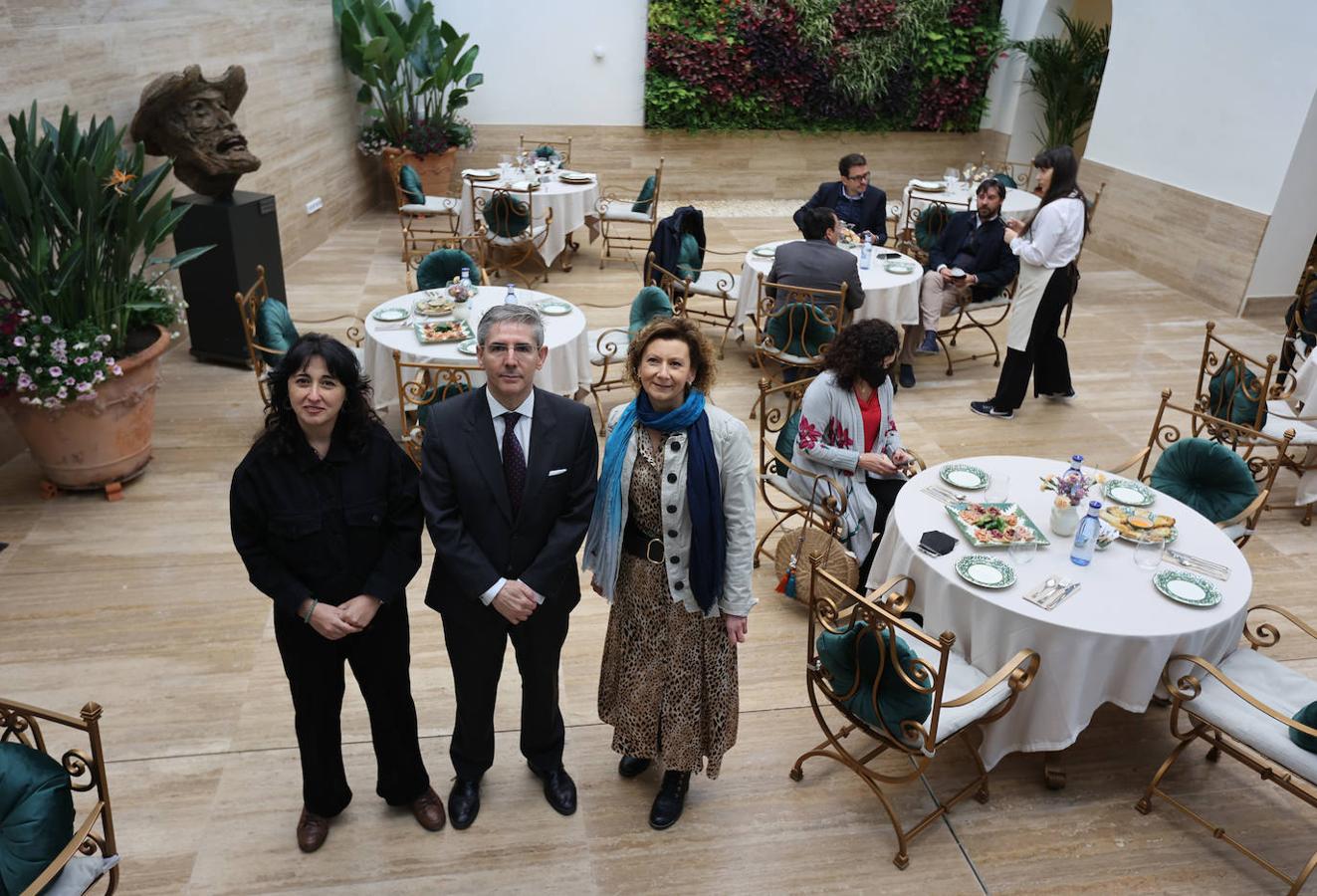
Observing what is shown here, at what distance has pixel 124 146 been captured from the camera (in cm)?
614

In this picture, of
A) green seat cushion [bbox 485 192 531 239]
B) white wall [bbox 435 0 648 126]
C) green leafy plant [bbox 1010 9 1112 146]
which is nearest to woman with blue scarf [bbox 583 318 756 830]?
green seat cushion [bbox 485 192 531 239]

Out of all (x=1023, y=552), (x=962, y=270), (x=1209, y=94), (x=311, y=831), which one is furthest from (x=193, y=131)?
(x=1209, y=94)

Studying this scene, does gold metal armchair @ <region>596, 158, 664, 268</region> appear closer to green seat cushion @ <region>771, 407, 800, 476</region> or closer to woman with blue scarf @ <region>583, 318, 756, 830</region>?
green seat cushion @ <region>771, 407, 800, 476</region>

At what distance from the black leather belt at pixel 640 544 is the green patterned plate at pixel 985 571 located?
111cm

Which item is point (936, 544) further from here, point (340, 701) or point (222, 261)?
point (222, 261)

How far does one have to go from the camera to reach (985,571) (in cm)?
322

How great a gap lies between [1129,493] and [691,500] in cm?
207

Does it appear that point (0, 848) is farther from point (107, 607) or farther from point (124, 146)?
point (124, 146)

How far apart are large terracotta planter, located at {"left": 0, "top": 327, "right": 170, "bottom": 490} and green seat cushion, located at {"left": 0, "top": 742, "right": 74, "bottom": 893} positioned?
2.85 m

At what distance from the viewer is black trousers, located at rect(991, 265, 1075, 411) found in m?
6.05

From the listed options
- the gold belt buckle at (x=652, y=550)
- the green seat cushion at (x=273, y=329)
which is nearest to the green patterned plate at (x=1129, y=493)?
the gold belt buckle at (x=652, y=550)

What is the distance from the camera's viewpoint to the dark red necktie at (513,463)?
8.63 ft

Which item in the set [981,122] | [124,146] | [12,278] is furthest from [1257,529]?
[981,122]

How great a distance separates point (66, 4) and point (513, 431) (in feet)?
16.2
